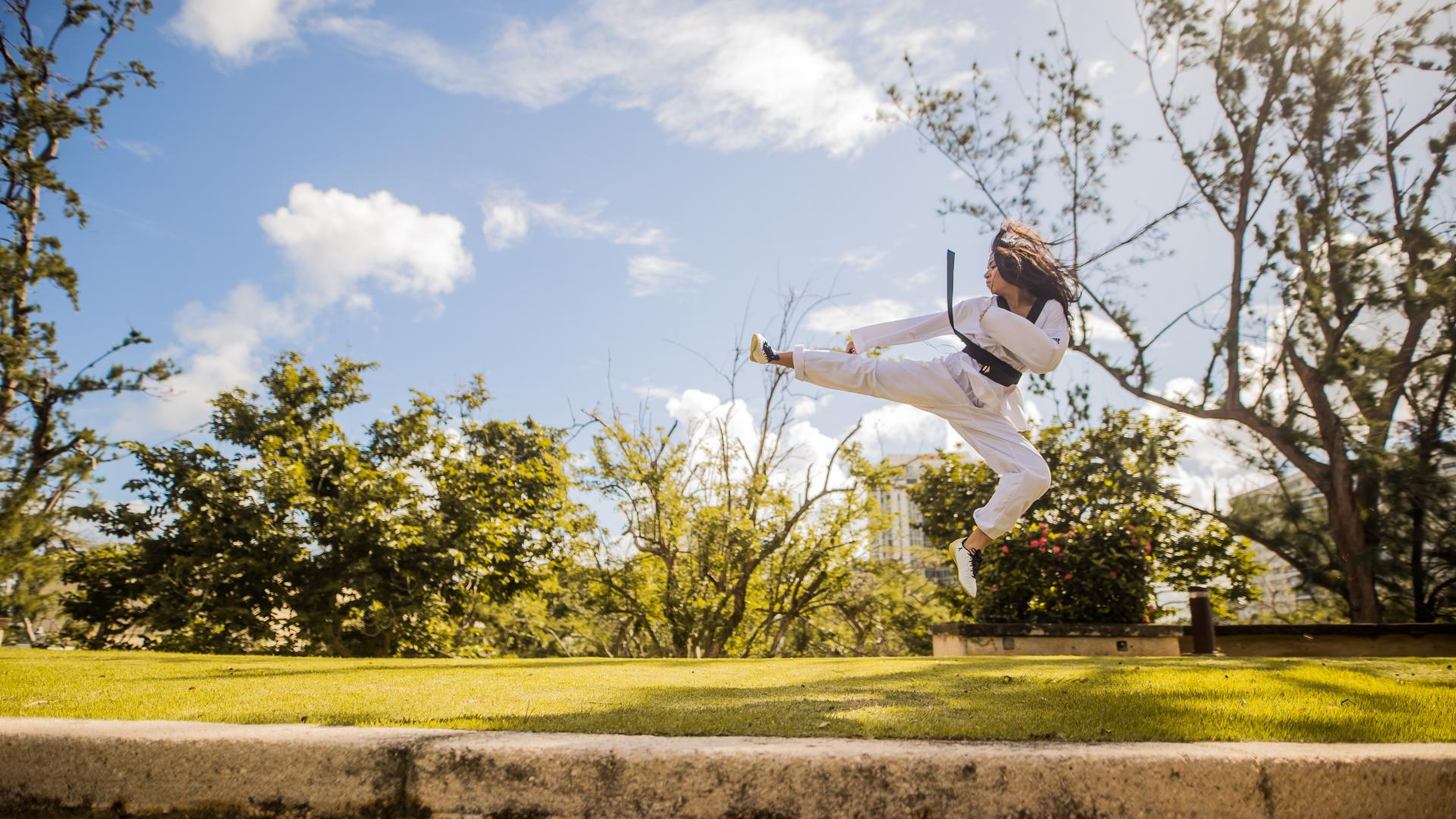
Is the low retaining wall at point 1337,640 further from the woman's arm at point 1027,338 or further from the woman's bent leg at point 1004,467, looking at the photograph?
the woman's arm at point 1027,338

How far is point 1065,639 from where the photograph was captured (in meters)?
9.05

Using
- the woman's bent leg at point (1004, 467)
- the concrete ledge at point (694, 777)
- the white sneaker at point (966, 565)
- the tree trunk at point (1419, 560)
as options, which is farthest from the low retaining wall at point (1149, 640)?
the concrete ledge at point (694, 777)

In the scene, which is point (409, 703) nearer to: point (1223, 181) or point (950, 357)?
point (950, 357)

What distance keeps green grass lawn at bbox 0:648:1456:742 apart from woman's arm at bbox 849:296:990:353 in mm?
1901

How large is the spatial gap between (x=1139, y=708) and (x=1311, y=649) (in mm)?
8081

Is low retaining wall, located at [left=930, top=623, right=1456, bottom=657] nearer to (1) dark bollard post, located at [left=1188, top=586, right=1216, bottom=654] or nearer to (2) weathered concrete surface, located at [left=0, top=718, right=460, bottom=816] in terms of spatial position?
(1) dark bollard post, located at [left=1188, top=586, right=1216, bottom=654]

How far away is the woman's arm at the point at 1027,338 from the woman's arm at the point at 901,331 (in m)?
0.29

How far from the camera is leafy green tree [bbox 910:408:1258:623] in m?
10.3

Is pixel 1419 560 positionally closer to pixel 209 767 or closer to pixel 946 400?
pixel 946 400

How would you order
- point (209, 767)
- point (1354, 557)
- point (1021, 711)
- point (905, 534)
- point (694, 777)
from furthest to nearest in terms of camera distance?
1. point (905, 534)
2. point (1354, 557)
3. point (1021, 711)
4. point (209, 767)
5. point (694, 777)

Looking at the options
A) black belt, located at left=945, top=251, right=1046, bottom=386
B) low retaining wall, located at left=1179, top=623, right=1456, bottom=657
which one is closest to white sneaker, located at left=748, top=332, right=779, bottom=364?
black belt, located at left=945, top=251, right=1046, bottom=386

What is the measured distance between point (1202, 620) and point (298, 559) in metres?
11.9

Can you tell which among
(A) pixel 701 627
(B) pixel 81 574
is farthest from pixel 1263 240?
(B) pixel 81 574

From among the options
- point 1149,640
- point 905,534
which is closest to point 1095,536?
point 1149,640
